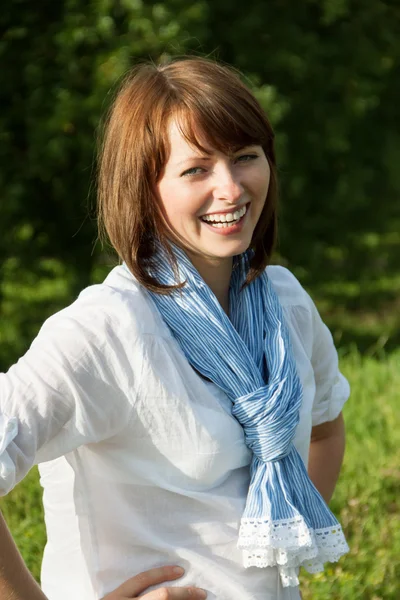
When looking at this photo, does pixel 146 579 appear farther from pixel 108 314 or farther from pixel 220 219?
pixel 220 219

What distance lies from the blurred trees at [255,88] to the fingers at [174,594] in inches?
134

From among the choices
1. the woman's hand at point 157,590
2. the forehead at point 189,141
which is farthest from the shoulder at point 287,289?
the woman's hand at point 157,590

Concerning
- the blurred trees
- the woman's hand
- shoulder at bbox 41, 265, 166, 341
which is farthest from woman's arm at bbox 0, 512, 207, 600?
the blurred trees

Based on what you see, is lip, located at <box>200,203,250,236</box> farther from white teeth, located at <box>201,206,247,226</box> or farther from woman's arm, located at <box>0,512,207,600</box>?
woman's arm, located at <box>0,512,207,600</box>

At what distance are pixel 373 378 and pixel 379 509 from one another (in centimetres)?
139

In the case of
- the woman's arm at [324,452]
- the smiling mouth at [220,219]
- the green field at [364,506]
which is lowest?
the green field at [364,506]

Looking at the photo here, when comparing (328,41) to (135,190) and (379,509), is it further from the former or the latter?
(135,190)

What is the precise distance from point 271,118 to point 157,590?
4159mm

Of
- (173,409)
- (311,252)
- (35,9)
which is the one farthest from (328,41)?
(173,409)

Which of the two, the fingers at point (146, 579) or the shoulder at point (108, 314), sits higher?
the shoulder at point (108, 314)

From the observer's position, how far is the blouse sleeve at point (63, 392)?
1.75m

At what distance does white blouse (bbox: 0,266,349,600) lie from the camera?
179 cm

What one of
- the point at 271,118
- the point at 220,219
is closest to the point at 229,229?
the point at 220,219

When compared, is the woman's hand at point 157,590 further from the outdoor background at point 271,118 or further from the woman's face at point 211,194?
the outdoor background at point 271,118
